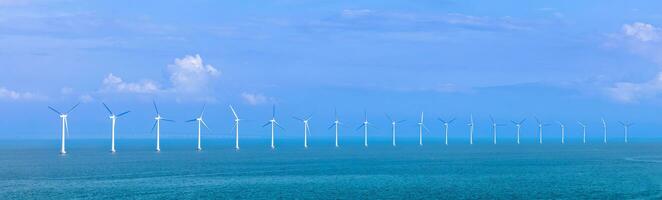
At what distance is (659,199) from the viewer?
78.2 meters

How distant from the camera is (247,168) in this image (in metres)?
128

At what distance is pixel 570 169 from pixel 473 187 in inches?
1509

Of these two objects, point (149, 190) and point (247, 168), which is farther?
point (247, 168)

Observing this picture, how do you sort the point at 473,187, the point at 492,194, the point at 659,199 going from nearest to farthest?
1. the point at 659,199
2. the point at 492,194
3. the point at 473,187

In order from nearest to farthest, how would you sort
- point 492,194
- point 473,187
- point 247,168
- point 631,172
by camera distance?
point 492,194 → point 473,187 → point 631,172 → point 247,168

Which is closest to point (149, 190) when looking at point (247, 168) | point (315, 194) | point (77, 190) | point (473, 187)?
point (77, 190)

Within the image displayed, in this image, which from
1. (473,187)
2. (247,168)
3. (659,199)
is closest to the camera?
(659,199)

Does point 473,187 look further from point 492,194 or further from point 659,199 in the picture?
point 659,199

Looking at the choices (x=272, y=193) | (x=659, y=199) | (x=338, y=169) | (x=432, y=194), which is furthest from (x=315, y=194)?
(x=338, y=169)

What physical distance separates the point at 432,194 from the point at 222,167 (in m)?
51.1

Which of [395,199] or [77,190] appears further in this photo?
[77,190]

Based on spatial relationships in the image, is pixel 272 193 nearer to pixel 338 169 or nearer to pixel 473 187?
pixel 473 187

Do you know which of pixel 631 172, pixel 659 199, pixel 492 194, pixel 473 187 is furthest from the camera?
pixel 631 172

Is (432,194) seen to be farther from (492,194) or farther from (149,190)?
(149,190)
